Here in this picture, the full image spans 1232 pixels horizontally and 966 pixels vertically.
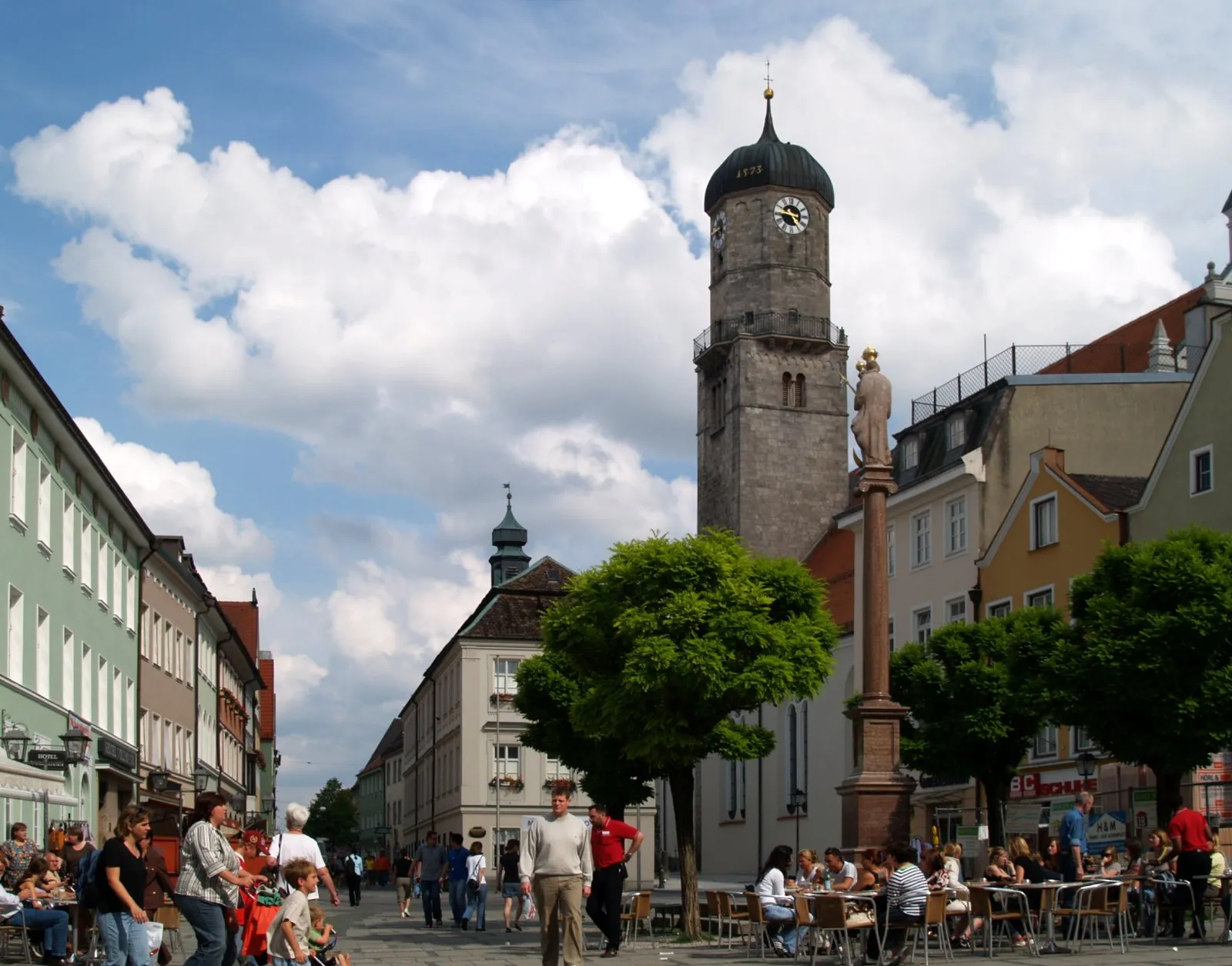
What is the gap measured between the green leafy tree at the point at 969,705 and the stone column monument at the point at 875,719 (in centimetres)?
792

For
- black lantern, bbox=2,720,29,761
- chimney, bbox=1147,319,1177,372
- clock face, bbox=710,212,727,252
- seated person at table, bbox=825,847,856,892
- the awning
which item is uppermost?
clock face, bbox=710,212,727,252

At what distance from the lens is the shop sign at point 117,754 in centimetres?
3569

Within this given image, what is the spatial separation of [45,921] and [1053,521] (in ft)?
92.9

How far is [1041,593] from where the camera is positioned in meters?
41.1

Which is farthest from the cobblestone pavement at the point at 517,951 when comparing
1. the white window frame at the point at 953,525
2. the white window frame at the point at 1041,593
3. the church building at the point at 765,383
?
the church building at the point at 765,383

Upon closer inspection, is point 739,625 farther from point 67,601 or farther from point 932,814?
point 932,814

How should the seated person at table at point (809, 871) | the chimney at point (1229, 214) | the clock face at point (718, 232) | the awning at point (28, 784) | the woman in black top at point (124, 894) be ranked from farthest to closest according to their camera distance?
the clock face at point (718, 232)
the chimney at point (1229, 214)
the awning at point (28, 784)
the seated person at table at point (809, 871)
the woman in black top at point (124, 894)

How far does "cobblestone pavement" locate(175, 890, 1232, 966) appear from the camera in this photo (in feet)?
57.5

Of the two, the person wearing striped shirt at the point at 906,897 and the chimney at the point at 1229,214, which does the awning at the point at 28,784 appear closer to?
the person wearing striped shirt at the point at 906,897

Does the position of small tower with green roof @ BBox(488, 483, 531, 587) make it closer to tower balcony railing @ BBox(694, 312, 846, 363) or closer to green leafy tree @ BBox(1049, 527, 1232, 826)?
tower balcony railing @ BBox(694, 312, 846, 363)

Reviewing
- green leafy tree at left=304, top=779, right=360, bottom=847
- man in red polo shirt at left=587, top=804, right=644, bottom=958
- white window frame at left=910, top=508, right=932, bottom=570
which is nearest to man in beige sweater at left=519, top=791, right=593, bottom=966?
man in red polo shirt at left=587, top=804, right=644, bottom=958

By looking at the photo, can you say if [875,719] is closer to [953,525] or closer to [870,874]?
[870,874]

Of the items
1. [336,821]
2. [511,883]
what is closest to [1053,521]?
[511,883]

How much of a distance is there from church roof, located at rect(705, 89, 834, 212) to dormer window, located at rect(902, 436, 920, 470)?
25645 millimetres
